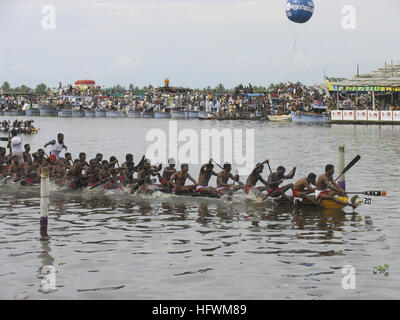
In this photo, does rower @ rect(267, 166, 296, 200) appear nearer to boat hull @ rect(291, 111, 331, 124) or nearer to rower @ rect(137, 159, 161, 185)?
rower @ rect(137, 159, 161, 185)

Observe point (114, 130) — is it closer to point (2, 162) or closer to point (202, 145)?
point (202, 145)

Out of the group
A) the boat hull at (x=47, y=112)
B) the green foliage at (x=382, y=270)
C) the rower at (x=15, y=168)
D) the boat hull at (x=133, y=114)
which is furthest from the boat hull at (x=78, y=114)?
the green foliage at (x=382, y=270)

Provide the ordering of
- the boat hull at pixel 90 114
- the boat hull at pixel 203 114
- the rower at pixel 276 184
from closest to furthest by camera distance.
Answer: the rower at pixel 276 184
the boat hull at pixel 203 114
the boat hull at pixel 90 114

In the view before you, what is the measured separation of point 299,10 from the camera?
44781 mm

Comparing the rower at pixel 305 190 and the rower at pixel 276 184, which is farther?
the rower at pixel 276 184

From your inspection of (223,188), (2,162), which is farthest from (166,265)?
(2,162)

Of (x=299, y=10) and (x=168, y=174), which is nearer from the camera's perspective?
(x=168, y=174)

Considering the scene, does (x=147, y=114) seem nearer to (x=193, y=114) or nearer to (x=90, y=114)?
(x=193, y=114)

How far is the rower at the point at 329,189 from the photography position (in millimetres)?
19422

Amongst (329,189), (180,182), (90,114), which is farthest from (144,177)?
(90,114)
